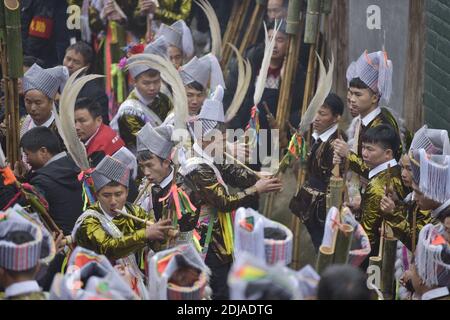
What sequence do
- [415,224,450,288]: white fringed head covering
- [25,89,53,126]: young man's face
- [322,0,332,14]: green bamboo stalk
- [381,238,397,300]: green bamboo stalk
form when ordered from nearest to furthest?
[415,224,450,288]: white fringed head covering
[381,238,397,300]: green bamboo stalk
[25,89,53,126]: young man's face
[322,0,332,14]: green bamboo stalk

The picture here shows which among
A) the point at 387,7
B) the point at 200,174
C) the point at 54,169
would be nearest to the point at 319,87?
the point at 200,174

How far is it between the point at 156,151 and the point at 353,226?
1.91 meters

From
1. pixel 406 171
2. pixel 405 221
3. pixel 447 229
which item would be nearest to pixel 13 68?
pixel 406 171

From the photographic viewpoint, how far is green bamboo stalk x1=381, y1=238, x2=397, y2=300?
318 inches

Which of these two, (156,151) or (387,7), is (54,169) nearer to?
(156,151)

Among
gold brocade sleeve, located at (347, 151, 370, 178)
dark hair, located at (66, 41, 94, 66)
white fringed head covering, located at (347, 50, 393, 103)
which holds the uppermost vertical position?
white fringed head covering, located at (347, 50, 393, 103)

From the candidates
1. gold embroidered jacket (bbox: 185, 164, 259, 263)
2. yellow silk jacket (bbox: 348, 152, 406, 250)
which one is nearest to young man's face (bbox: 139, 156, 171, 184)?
gold embroidered jacket (bbox: 185, 164, 259, 263)

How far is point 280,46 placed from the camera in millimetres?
11383

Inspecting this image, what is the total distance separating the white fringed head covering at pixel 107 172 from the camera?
7.79m

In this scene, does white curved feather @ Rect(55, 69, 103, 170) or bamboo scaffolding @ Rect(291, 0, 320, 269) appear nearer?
white curved feather @ Rect(55, 69, 103, 170)

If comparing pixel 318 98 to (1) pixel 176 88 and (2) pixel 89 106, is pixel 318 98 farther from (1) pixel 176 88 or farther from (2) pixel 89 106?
(2) pixel 89 106

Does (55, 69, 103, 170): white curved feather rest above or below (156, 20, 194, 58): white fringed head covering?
above

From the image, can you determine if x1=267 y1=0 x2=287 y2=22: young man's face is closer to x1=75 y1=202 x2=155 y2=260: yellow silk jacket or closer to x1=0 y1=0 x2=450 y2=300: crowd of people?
x1=0 y1=0 x2=450 y2=300: crowd of people

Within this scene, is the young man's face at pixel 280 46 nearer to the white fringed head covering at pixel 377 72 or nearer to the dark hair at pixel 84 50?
the dark hair at pixel 84 50
